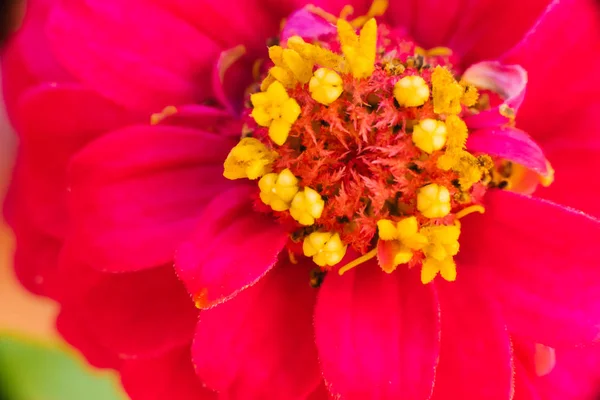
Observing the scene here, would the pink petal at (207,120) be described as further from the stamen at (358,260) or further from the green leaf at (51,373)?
the green leaf at (51,373)

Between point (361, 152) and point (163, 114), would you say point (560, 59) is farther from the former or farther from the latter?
point (163, 114)

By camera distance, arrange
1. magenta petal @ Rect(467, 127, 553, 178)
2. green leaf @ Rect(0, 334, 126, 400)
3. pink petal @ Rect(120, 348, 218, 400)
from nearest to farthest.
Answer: magenta petal @ Rect(467, 127, 553, 178) < pink petal @ Rect(120, 348, 218, 400) < green leaf @ Rect(0, 334, 126, 400)

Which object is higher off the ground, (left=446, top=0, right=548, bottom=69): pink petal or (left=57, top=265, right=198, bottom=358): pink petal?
(left=446, top=0, right=548, bottom=69): pink petal

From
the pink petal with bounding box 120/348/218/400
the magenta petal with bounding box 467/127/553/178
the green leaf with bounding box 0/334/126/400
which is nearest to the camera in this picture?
the magenta petal with bounding box 467/127/553/178

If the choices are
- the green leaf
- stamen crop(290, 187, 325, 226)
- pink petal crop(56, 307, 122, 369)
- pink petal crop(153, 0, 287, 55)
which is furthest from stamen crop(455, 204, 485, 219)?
the green leaf

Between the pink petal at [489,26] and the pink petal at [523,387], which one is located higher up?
the pink petal at [489,26]

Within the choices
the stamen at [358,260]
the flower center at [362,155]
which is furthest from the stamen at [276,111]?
the stamen at [358,260]

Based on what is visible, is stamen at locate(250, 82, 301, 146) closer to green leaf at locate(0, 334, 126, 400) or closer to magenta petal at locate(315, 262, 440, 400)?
magenta petal at locate(315, 262, 440, 400)

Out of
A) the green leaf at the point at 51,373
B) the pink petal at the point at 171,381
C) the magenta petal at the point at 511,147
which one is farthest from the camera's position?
the green leaf at the point at 51,373
